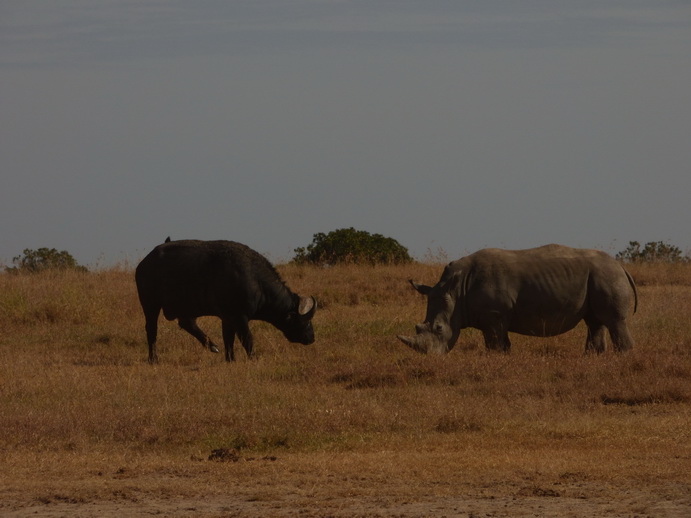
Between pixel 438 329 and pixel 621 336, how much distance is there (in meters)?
2.28

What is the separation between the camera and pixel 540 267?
47.8 ft

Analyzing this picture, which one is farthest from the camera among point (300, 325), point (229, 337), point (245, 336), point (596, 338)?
point (300, 325)

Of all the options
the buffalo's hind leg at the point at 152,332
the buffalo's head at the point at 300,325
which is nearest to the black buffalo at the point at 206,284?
the buffalo's hind leg at the point at 152,332

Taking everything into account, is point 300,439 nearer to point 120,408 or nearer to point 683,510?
point 120,408

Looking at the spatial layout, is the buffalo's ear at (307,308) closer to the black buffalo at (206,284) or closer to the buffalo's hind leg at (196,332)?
the black buffalo at (206,284)

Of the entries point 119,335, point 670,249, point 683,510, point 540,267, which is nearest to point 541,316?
point 540,267

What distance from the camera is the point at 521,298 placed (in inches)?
569

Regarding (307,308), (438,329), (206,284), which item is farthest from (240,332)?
(438,329)

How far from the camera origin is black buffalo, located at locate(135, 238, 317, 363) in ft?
50.0

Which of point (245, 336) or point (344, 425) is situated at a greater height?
point (245, 336)

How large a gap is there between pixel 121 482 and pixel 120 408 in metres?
2.94

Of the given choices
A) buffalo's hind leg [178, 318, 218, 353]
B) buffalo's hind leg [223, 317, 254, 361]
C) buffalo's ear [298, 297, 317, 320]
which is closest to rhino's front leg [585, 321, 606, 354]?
buffalo's ear [298, 297, 317, 320]

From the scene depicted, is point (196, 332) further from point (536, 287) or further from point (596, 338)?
point (596, 338)

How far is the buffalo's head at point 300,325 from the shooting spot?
15.8 m
